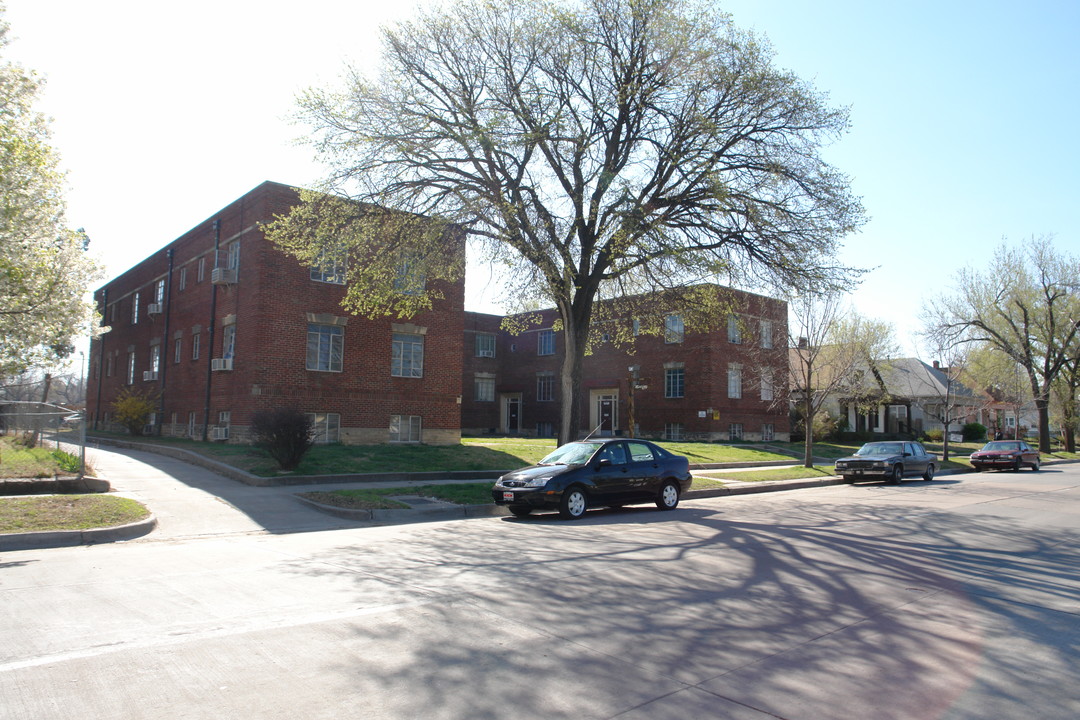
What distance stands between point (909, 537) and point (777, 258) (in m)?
8.51

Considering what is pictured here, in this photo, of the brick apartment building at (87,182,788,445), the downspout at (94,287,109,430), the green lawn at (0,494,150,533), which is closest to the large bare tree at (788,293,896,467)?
the brick apartment building at (87,182,788,445)

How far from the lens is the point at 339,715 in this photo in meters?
4.05

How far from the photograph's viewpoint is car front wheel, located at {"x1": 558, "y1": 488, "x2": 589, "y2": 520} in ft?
42.8

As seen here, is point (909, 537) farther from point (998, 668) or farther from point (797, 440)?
point (797, 440)

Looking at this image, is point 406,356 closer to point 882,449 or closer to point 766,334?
point 882,449

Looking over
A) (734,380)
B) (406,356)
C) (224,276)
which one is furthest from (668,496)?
(734,380)

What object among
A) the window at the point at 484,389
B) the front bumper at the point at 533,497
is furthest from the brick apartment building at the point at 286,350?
the window at the point at 484,389

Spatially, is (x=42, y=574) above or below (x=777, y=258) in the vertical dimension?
below

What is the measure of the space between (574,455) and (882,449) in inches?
600

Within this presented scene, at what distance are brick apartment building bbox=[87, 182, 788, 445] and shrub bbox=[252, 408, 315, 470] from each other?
5.78 metres

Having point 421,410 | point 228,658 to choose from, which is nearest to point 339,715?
point 228,658

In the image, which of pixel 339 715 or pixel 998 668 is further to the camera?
pixel 998 668

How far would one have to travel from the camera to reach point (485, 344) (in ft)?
156

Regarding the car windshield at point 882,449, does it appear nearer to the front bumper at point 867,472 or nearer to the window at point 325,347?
the front bumper at point 867,472
